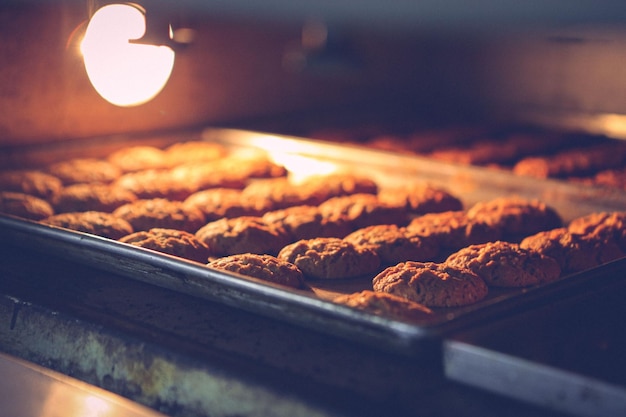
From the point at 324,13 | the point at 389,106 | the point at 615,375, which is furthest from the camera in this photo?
the point at 389,106

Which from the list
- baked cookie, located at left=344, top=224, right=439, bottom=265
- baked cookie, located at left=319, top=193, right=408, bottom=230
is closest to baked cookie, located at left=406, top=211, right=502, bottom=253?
baked cookie, located at left=344, top=224, right=439, bottom=265

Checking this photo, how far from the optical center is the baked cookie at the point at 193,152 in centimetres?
434

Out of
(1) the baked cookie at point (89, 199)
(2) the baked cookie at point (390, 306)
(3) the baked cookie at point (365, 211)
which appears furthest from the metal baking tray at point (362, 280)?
(1) the baked cookie at point (89, 199)

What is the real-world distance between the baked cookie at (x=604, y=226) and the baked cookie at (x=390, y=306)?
109cm

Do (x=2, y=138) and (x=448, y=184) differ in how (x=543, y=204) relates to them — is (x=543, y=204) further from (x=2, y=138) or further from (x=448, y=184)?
(x=2, y=138)

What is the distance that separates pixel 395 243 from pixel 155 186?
1.32 meters

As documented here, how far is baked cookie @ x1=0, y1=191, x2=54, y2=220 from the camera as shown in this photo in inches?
127

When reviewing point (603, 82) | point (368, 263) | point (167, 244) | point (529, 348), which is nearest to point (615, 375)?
point (529, 348)

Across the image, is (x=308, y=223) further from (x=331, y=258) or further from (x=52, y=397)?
(x=52, y=397)

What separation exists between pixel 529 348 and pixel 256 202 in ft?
5.85

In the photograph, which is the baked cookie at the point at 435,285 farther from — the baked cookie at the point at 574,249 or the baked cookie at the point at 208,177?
the baked cookie at the point at 208,177

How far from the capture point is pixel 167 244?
2.80 m

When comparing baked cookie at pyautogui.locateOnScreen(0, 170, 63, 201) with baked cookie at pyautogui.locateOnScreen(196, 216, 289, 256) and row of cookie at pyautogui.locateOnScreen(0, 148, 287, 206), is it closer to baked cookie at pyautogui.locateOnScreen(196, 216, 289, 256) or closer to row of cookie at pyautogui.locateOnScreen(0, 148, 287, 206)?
row of cookie at pyautogui.locateOnScreen(0, 148, 287, 206)

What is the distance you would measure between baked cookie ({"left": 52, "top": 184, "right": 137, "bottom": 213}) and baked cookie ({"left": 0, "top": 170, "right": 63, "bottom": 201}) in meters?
0.11
